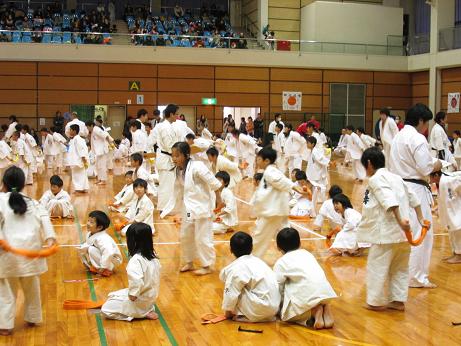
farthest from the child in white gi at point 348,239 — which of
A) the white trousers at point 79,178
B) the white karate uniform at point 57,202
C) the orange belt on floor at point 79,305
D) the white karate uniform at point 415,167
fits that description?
the white trousers at point 79,178

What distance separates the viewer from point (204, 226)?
713cm

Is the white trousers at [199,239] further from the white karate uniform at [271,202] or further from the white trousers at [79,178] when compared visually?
the white trousers at [79,178]

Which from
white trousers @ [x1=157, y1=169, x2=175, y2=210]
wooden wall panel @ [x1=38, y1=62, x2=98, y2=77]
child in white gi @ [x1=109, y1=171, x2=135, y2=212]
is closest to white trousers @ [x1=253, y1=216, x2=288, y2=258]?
child in white gi @ [x1=109, y1=171, x2=135, y2=212]

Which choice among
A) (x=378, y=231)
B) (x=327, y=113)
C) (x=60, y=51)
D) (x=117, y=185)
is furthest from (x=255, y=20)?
(x=378, y=231)

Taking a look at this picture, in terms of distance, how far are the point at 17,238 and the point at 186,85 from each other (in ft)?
71.6

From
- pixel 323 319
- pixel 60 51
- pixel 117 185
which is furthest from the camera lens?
pixel 60 51

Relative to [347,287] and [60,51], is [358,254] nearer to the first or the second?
[347,287]

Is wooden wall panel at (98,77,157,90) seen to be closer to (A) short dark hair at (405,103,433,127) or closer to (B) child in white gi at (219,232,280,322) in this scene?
(A) short dark hair at (405,103,433,127)

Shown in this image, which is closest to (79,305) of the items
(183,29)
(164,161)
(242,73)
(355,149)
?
(164,161)

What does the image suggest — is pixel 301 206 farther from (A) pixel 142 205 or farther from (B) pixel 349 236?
(A) pixel 142 205

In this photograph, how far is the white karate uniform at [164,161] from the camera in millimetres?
10727

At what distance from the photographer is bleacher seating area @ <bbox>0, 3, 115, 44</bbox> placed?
24000mm

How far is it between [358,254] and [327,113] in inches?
795

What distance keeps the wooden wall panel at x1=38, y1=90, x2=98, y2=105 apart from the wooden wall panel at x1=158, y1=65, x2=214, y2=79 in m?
3.02
